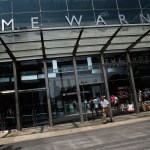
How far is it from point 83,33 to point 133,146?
7978 millimetres

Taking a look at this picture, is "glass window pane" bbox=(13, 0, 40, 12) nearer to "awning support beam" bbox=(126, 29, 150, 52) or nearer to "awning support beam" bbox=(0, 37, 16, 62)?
"awning support beam" bbox=(0, 37, 16, 62)

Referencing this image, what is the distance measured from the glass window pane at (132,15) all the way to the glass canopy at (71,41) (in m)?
1.11

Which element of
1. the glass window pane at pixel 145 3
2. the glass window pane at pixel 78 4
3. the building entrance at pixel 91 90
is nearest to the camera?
the glass window pane at pixel 78 4

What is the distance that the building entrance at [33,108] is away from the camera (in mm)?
17031

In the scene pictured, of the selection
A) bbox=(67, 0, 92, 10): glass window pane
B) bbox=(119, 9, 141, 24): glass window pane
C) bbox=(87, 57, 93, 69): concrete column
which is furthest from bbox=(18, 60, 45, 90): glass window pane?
bbox=(119, 9, 141, 24): glass window pane

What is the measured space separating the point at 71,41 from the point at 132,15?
179 inches

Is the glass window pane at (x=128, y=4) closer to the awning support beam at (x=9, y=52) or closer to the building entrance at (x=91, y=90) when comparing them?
the building entrance at (x=91, y=90)

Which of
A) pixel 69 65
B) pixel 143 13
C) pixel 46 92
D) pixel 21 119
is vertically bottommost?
pixel 21 119

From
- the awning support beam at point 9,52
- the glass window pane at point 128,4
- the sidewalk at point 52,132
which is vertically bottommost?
the sidewalk at point 52,132

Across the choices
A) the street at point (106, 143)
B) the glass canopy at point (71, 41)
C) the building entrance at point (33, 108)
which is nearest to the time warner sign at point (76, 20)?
the glass canopy at point (71, 41)

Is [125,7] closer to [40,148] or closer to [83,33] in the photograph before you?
[83,33]

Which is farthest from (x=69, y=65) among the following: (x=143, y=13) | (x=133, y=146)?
(x=133, y=146)

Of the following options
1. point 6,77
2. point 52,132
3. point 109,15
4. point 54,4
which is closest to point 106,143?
point 52,132

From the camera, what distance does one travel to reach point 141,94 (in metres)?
18.6
